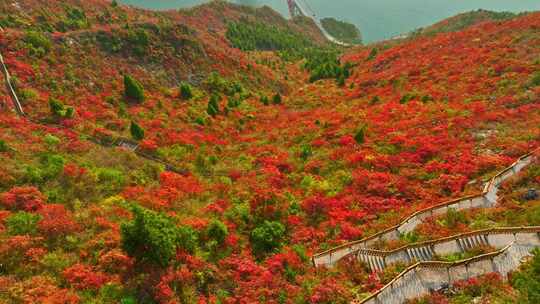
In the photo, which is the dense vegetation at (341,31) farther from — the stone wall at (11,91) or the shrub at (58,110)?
the shrub at (58,110)

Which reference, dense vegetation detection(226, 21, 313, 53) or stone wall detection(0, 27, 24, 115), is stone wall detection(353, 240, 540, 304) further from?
dense vegetation detection(226, 21, 313, 53)

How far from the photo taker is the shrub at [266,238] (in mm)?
20188

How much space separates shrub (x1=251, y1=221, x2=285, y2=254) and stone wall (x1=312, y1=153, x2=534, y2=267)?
2564 millimetres

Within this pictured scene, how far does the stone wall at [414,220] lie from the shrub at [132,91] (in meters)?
33.4

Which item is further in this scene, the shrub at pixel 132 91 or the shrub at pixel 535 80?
the shrub at pixel 132 91

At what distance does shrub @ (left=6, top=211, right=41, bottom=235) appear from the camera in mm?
17941

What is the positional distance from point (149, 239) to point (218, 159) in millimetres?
18333

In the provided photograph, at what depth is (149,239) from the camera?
1617cm

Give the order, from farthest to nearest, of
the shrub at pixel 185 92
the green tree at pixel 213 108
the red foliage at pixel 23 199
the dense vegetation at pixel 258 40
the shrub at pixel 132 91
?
the dense vegetation at pixel 258 40
the shrub at pixel 185 92
the green tree at pixel 213 108
the shrub at pixel 132 91
the red foliage at pixel 23 199

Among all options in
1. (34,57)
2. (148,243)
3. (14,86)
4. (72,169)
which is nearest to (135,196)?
(72,169)

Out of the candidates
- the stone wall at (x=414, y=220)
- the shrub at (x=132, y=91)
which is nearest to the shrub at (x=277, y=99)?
the shrub at (x=132, y=91)

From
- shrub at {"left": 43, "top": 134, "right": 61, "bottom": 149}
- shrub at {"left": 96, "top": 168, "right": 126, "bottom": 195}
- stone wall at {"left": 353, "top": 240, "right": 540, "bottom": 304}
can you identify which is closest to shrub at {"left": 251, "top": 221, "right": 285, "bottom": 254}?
stone wall at {"left": 353, "top": 240, "right": 540, "bottom": 304}

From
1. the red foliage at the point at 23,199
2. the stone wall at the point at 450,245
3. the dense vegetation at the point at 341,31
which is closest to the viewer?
the stone wall at the point at 450,245

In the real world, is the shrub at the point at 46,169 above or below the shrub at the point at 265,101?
below
